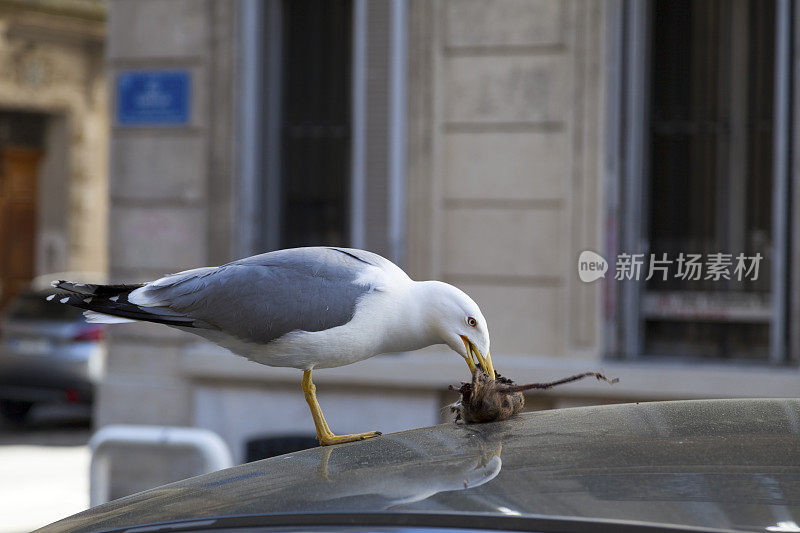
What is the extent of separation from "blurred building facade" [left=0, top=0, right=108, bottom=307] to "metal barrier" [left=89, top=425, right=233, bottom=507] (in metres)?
10.9

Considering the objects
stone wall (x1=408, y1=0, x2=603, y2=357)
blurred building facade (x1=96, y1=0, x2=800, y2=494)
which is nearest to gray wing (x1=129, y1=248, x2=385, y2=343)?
blurred building facade (x1=96, y1=0, x2=800, y2=494)

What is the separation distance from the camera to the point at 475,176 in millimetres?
7023

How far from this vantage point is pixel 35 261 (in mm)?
15289

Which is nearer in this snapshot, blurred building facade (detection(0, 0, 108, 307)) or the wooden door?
blurred building facade (detection(0, 0, 108, 307))

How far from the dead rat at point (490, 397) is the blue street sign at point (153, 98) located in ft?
19.6

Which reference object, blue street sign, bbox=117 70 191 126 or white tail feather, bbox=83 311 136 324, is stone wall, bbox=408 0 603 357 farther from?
white tail feather, bbox=83 311 136 324

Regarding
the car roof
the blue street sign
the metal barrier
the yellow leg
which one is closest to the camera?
the car roof

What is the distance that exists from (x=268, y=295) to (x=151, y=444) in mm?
3129

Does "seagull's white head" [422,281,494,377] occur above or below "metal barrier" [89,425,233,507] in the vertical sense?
above

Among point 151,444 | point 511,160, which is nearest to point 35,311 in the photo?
point 511,160

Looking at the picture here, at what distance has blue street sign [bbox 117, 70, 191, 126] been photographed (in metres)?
7.44

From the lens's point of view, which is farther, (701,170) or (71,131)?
(71,131)

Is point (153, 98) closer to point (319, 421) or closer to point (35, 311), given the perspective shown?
point (35, 311)

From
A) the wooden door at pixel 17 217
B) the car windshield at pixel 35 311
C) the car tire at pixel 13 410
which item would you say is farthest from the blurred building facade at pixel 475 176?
the wooden door at pixel 17 217
